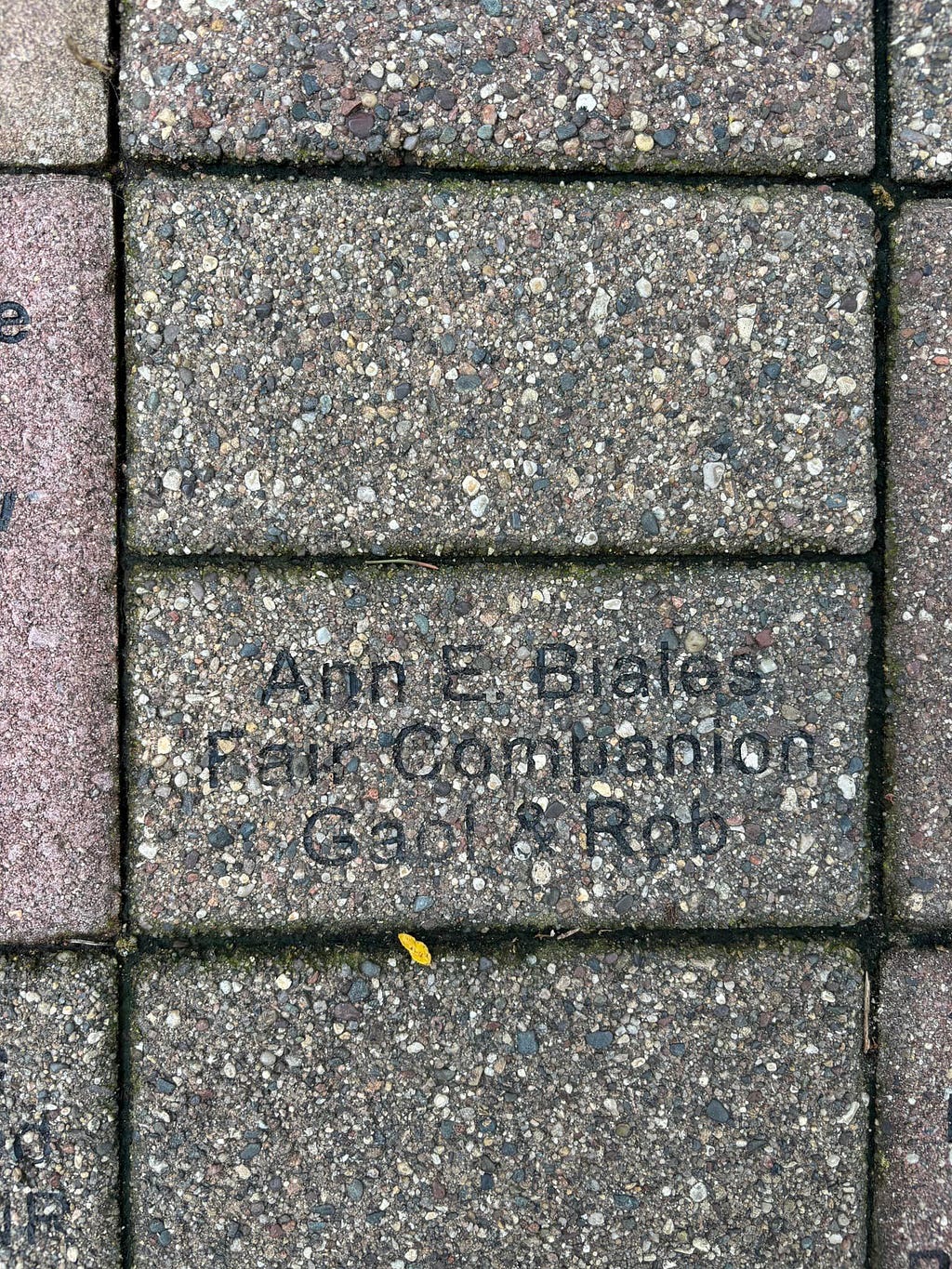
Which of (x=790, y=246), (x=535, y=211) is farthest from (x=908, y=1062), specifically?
(x=535, y=211)

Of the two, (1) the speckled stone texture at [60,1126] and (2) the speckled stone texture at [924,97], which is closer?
(1) the speckled stone texture at [60,1126]

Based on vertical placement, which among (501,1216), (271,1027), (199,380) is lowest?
(501,1216)

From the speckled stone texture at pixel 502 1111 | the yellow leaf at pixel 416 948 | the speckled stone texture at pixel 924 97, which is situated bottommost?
the speckled stone texture at pixel 502 1111

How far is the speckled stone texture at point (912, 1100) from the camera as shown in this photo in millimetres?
1723

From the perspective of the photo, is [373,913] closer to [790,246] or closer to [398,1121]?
[398,1121]

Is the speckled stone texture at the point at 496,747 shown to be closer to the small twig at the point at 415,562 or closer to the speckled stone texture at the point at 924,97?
the small twig at the point at 415,562

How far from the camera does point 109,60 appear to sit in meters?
1.76

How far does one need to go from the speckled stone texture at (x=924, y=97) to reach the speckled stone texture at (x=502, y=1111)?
166cm

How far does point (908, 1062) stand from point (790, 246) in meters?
1.70

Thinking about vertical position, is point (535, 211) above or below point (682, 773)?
above

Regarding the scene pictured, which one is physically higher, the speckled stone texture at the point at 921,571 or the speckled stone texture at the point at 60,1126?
the speckled stone texture at the point at 921,571

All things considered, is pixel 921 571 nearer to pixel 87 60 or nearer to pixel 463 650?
pixel 463 650

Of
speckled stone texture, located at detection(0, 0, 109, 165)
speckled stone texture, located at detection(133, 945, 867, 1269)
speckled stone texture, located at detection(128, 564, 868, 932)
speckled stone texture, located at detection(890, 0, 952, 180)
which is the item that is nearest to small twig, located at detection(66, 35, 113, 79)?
speckled stone texture, located at detection(0, 0, 109, 165)

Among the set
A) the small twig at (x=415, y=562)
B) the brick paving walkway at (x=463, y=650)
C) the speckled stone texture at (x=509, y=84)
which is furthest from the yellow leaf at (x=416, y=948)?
the speckled stone texture at (x=509, y=84)
